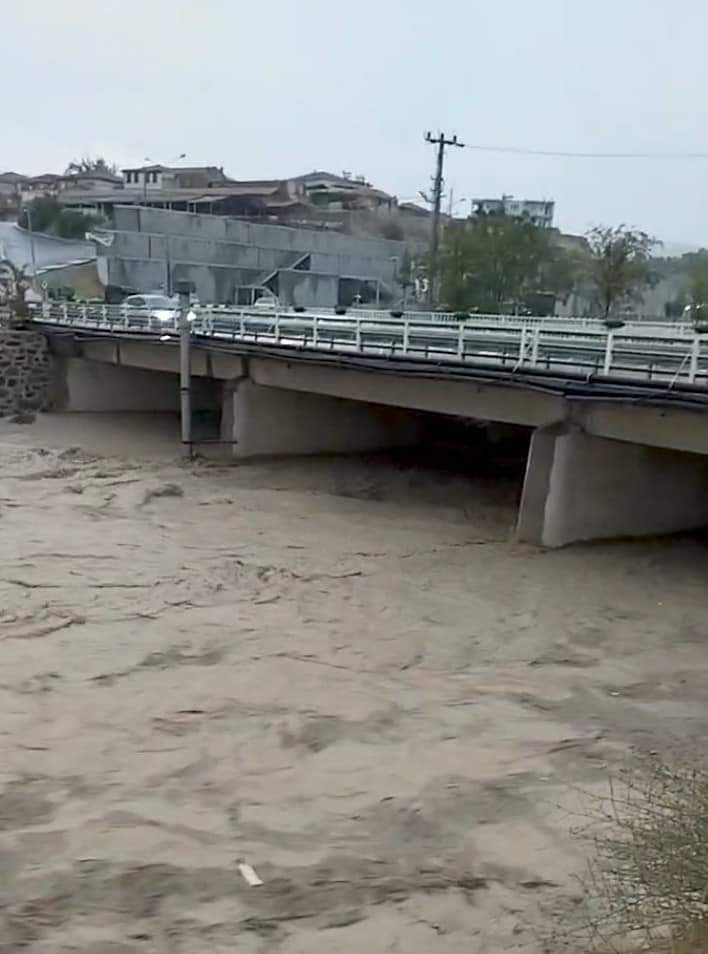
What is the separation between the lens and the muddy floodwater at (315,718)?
6391mm

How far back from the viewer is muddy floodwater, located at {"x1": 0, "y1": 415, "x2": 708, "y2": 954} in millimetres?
6391

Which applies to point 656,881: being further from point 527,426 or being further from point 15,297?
point 15,297

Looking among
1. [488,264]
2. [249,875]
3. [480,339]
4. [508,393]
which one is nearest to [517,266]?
[488,264]

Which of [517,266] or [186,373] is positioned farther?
[517,266]

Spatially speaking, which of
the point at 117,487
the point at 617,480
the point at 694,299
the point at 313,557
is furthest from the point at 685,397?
the point at 694,299

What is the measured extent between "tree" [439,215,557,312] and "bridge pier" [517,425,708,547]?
26379mm

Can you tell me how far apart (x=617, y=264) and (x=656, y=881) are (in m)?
39.9

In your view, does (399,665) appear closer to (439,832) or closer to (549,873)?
(439,832)

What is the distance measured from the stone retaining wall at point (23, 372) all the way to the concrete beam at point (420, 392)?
35.8 ft

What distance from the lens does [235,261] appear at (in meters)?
53.1

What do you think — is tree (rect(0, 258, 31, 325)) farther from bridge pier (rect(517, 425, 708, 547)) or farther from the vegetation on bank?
bridge pier (rect(517, 425, 708, 547))

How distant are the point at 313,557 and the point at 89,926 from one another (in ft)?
35.4

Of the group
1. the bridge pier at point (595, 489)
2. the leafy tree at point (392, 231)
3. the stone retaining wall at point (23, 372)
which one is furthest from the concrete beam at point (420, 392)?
the leafy tree at point (392, 231)

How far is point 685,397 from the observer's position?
1495 centimetres
